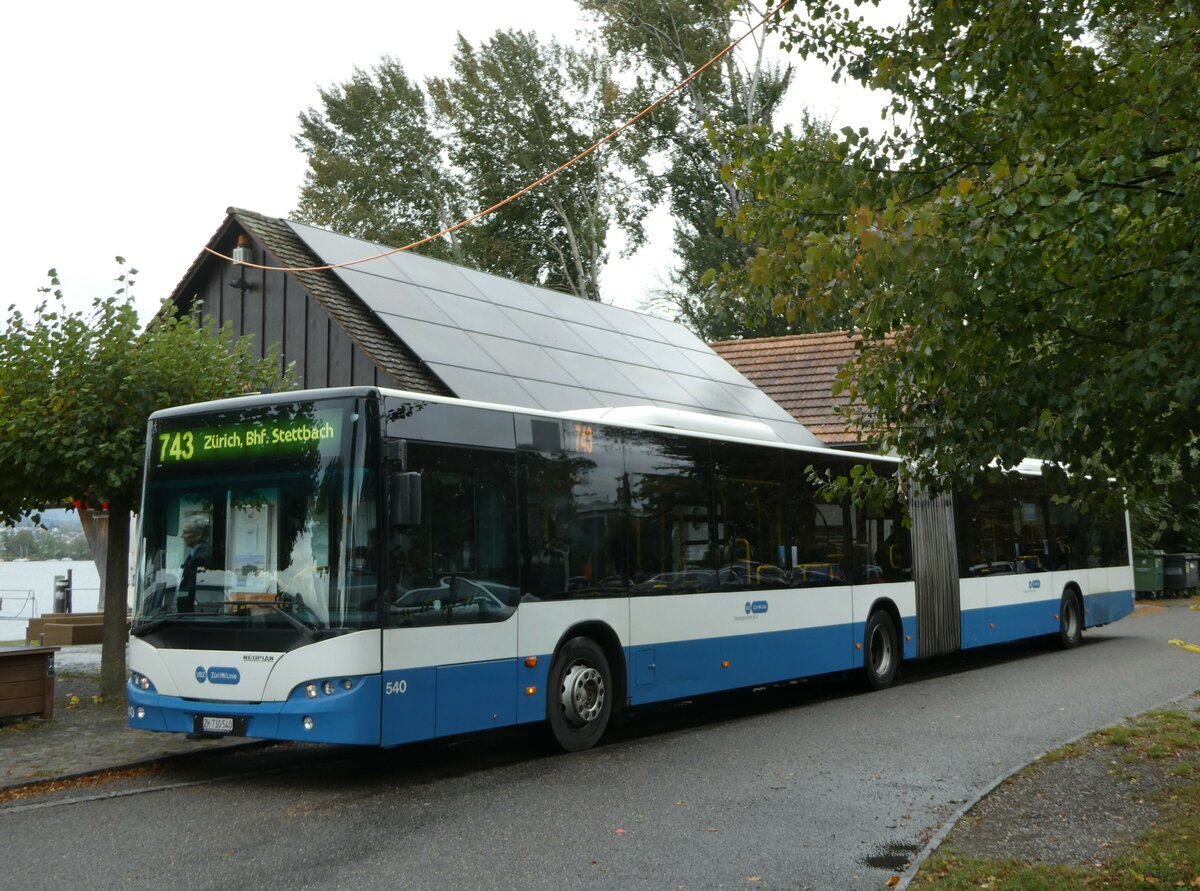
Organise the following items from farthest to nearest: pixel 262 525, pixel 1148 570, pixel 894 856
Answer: pixel 1148 570 → pixel 262 525 → pixel 894 856

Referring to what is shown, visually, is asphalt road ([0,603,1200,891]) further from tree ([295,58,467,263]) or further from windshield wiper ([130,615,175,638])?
tree ([295,58,467,263])

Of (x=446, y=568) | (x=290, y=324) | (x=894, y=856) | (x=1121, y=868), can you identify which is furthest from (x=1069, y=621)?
(x=1121, y=868)

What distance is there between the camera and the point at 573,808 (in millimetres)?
8406

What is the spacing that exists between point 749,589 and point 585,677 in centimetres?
288

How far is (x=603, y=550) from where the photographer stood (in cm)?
1137

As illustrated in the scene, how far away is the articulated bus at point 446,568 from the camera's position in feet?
29.4

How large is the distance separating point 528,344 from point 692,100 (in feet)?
71.6

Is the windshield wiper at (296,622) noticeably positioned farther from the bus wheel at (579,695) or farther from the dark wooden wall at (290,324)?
the dark wooden wall at (290,324)

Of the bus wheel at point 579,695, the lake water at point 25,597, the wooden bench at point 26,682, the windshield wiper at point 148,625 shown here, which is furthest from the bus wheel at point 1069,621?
the lake water at point 25,597

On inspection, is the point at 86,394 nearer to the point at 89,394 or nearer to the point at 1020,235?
the point at 89,394

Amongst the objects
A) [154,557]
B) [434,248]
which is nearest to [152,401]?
[154,557]

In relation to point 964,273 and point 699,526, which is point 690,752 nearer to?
point 699,526

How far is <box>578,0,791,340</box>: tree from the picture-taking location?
123 feet

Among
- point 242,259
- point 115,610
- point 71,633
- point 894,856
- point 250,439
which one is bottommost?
point 894,856
